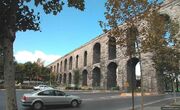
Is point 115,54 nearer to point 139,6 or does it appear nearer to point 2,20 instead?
point 139,6

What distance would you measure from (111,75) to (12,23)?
168ft

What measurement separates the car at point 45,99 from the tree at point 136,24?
7734 mm

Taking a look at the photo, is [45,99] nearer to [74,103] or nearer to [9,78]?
[74,103]

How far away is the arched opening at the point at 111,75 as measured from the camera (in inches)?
2256

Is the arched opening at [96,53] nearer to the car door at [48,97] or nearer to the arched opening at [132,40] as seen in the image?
the car door at [48,97]

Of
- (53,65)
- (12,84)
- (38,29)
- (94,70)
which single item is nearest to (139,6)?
(38,29)

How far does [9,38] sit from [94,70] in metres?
57.2

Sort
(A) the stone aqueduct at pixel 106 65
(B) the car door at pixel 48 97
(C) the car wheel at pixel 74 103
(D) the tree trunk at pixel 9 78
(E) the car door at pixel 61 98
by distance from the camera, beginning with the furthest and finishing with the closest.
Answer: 1. (A) the stone aqueduct at pixel 106 65
2. (C) the car wheel at pixel 74 103
3. (E) the car door at pixel 61 98
4. (B) the car door at pixel 48 97
5. (D) the tree trunk at pixel 9 78

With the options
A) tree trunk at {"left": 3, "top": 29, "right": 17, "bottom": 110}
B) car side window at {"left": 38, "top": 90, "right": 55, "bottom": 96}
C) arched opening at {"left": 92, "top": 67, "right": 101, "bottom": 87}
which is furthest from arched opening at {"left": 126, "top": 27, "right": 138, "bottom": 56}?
arched opening at {"left": 92, "top": 67, "right": 101, "bottom": 87}

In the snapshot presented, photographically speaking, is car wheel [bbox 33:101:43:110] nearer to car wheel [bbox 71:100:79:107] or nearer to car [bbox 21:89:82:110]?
car [bbox 21:89:82:110]

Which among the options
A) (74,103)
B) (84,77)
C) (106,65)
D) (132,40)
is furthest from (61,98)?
(84,77)

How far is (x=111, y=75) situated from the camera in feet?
190

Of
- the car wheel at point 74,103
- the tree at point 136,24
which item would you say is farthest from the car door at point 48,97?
the tree at point 136,24

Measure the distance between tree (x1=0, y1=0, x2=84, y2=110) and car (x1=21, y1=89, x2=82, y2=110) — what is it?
1014 cm
